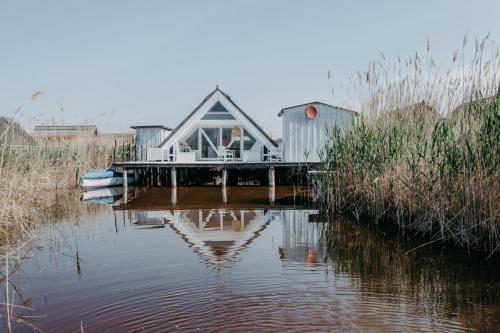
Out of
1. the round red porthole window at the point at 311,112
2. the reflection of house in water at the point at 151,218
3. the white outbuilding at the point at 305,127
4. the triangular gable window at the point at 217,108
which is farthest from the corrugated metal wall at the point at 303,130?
the reflection of house in water at the point at 151,218

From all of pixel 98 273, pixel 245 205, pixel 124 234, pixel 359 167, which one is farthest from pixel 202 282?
pixel 245 205

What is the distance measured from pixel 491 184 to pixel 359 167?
3156mm

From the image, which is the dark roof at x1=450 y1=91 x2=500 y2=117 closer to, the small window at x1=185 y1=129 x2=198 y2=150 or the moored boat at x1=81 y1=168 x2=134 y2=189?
the moored boat at x1=81 y1=168 x2=134 y2=189

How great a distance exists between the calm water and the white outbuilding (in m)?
10.1

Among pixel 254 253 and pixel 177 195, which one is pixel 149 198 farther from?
pixel 254 253

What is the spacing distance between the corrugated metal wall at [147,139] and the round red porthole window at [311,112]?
6.77m

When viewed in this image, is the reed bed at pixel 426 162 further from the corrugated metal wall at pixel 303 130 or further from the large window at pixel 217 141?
the large window at pixel 217 141

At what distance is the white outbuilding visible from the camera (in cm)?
1809

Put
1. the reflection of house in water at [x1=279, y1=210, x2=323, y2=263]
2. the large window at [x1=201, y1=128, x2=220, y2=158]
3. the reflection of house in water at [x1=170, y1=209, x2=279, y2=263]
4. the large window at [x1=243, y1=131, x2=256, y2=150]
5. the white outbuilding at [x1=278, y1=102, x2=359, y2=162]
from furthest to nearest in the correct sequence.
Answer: the large window at [x1=201, y1=128, x2=220, y2=158] → the large window at [x1=243, y1=131, x2=256, y2=150] → the white outbuilding at [x1=278, y1=102, x2=359, y2=162] → the reflection of house in water at [x1=170, y1=209, x2=279, y2=263] → the reflection of house in water at [x1=279, y1=210, x2=323, y2=263]

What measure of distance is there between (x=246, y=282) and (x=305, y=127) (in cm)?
1384

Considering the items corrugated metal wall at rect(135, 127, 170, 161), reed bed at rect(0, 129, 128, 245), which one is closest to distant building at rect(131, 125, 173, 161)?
corrugated metal wall at rect(135, 127, 170, 161)

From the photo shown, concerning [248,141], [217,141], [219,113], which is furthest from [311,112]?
[217,141]

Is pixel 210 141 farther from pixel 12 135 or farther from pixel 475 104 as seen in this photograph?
pixel 475 104

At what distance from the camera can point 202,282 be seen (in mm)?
4836
